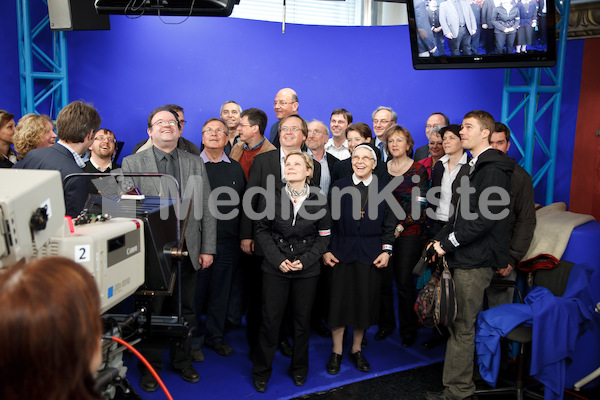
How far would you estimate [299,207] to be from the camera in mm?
3307

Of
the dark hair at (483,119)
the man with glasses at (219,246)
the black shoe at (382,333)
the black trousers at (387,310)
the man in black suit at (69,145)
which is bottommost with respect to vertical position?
the black shoe at (382,333)

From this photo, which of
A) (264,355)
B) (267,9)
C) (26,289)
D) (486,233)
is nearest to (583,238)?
(486,233)

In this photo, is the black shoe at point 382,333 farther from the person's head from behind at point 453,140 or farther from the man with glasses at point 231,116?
the man with glasses at point 231,116

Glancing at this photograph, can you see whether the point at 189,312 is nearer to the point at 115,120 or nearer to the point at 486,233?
the point at 486,233

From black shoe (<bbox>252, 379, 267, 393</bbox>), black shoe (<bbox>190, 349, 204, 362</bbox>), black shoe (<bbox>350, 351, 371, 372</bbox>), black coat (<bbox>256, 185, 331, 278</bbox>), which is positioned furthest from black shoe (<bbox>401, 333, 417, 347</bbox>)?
black shoe (<bbox>190, 349, 204, 362</bbox>)

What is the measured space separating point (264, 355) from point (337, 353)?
56 centimetres

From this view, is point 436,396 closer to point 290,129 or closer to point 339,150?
point 290,129

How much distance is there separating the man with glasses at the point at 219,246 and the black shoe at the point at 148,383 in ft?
1.55

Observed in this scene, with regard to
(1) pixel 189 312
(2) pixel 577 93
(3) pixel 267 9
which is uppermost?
(3) pixel 267 9

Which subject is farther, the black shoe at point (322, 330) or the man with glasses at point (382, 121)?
the man with glasses at point (382, 121)

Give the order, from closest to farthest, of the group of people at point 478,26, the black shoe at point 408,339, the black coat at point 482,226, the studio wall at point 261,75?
the black coat at point 482,226 → the group of people at point 478,26 → the black shoe at point 408,339 → the studio wall at point 261,75

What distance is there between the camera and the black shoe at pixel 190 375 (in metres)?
3.37

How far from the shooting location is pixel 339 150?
4766 millimetres

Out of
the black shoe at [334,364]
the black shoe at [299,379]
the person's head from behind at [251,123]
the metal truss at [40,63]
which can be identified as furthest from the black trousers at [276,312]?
the metal truss at [40,63]
